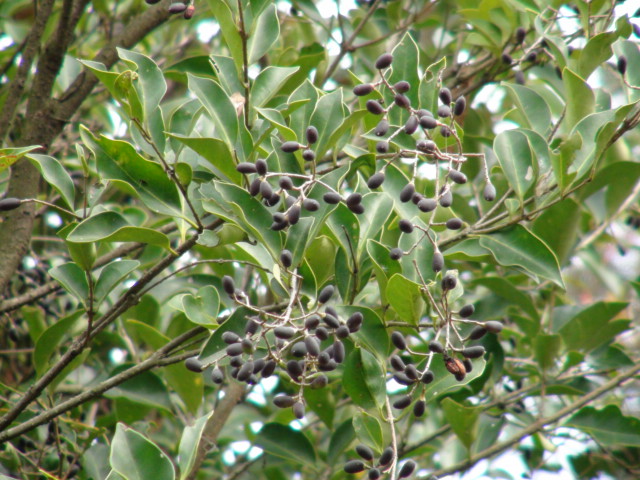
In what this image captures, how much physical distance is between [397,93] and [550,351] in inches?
29.8

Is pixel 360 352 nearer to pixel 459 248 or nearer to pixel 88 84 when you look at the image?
pixel 459 248

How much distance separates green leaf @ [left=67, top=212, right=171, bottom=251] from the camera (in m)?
1.11

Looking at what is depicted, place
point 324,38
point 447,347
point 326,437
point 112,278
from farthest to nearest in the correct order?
point 324,38 < point 326,437 < point 112,278 < point 447,347

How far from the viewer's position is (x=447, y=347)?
1.05 metres

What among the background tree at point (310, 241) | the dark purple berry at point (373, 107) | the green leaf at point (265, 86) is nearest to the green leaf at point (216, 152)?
the background tree at point (310, 241)

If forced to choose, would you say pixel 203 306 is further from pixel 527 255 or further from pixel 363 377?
pixel 527 255

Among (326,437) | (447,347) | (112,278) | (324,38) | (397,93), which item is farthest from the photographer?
(324,38)

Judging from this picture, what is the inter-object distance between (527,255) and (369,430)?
366mm

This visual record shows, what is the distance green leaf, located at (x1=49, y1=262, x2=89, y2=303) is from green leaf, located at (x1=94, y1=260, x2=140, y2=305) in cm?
3

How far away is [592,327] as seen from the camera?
168cm

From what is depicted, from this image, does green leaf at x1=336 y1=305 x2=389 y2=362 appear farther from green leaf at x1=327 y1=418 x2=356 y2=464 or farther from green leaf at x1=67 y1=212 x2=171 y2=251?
green leaf at x1=327 y1=418 x2=356 y2=464

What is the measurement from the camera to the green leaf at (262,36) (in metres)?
1.30

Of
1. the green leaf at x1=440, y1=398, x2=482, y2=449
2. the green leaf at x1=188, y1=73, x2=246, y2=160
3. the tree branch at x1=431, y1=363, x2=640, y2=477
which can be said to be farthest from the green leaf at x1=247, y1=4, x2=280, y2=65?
the tree branch at x1=431, y1=363, x2=640, y2=477

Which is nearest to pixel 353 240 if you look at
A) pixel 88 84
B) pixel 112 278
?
pixel 112 278
